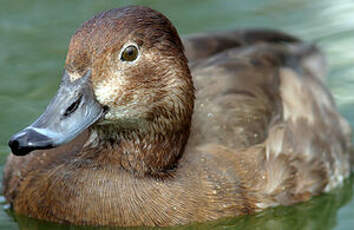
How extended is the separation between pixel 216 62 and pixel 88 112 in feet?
5.68

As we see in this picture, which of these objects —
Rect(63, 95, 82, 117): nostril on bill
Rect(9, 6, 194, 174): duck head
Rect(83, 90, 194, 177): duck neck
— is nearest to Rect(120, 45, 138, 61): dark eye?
Rect(9, 6, 194, 174): duck head

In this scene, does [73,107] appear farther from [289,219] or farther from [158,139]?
[289,219]

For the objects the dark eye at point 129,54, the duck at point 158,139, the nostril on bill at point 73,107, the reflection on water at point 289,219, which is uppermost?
the dark eye at point 129,54

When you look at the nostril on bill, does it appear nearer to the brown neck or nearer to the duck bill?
the duck bill

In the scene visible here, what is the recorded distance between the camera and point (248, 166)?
5.93 m

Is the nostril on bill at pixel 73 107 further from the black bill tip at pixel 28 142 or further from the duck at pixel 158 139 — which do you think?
the black bill tip at pixel 28 142

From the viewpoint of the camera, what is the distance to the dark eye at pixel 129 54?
521 cm

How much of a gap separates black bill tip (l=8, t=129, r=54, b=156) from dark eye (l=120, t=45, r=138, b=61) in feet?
2.61

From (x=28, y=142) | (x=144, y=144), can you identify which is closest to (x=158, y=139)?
(x=144, y=144)

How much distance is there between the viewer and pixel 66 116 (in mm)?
4984

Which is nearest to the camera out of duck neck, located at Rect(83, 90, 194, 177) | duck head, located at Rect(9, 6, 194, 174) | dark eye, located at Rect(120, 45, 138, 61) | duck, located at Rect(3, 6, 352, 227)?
duck head, located at Rect(9, 6, 194, 174)

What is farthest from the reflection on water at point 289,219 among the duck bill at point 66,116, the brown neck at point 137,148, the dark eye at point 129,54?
the dark eye at point 129,54

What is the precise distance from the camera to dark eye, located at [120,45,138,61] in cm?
521

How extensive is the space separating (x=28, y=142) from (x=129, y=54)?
0.94 m
